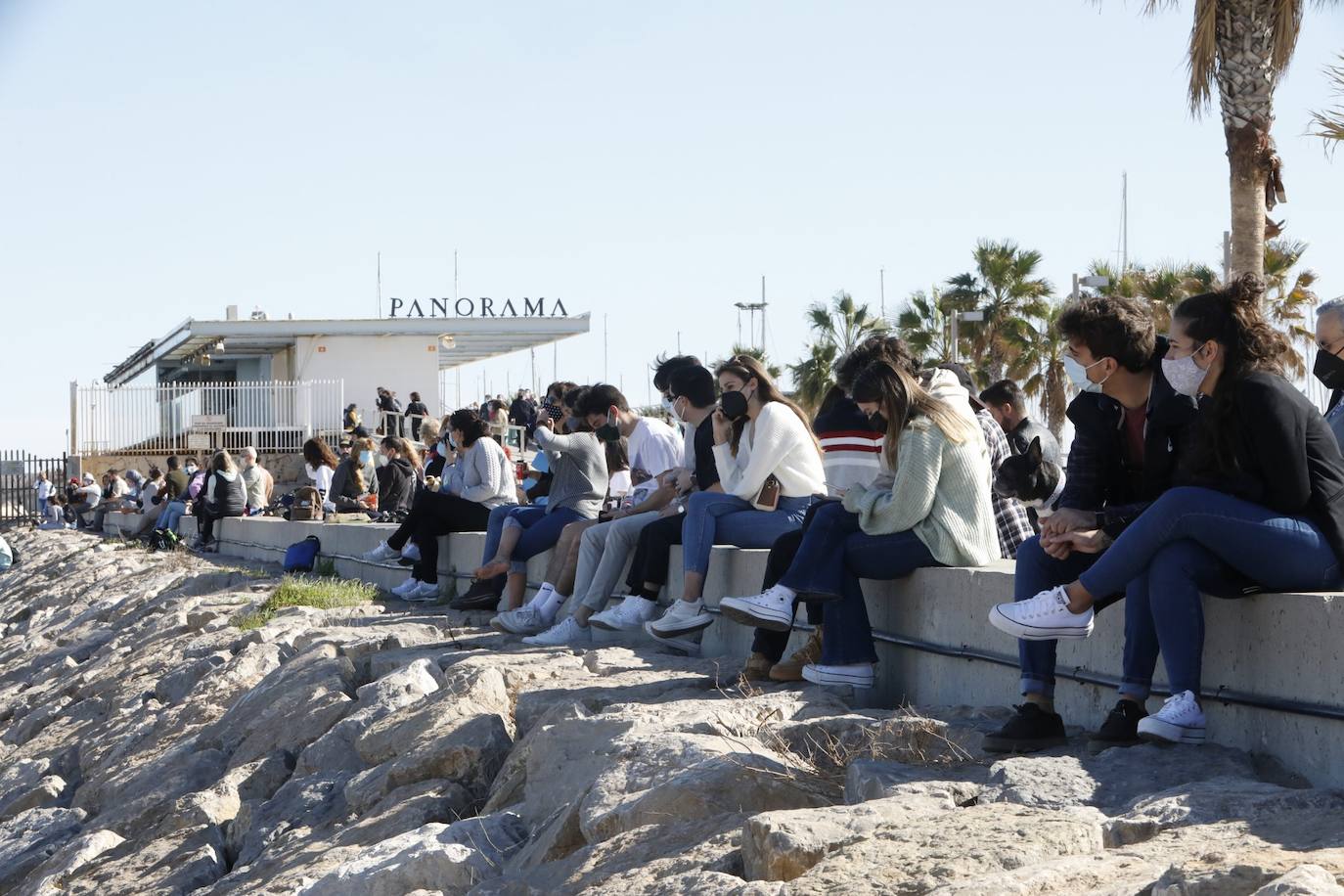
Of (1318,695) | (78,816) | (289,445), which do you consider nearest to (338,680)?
(78,816)

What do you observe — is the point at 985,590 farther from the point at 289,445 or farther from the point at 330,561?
the point at 289,445

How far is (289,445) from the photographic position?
3228cm

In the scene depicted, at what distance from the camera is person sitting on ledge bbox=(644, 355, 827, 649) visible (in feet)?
24.7

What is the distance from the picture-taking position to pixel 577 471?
32.9 feet

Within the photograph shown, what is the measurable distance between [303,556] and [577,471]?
6356 millimetres

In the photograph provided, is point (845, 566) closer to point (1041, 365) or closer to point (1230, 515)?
point (1230, 515)

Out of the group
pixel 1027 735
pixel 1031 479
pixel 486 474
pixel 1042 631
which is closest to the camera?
pixel 1027 735

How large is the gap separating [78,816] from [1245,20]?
40.3 feet

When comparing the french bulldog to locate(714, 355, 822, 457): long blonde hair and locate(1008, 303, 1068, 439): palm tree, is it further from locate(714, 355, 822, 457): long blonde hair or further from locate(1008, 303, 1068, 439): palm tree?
locate(1008, 303, 1068, 439): palm tree

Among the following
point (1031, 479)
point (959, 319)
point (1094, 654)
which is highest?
point (959, 319)

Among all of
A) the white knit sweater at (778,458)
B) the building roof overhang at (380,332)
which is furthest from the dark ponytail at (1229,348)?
the building roof overhang at (380,332)

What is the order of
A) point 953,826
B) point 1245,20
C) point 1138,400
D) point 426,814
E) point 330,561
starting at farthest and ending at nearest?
1. point 330,561
2. point 1245,20
3. point 426,814
4. point 1138,400
5. point 953,826

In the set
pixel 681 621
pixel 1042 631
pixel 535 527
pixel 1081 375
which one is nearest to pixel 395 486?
pixel 535 527

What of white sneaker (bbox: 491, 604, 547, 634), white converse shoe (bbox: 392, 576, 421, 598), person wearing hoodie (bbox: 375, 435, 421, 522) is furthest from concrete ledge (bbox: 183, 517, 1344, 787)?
person wearing hoodie (bbox: 375, 435, 421, 522)
